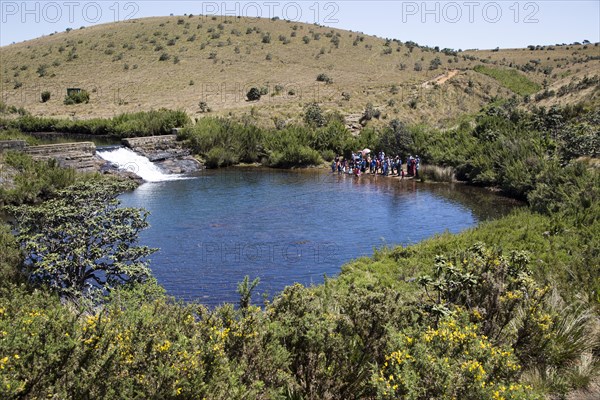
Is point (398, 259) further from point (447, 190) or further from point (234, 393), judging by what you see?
point (447, 190)

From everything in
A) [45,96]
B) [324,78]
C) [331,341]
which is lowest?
[331,341]

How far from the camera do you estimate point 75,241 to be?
1339cm

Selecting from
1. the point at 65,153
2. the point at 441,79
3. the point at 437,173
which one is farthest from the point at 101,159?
the point at 441,79

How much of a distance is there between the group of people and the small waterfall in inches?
487

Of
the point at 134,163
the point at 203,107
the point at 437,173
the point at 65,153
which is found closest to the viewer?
the point at 65,153

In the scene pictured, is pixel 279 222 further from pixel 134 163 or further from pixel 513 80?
pixel 513 80

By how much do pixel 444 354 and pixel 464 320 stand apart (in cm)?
117

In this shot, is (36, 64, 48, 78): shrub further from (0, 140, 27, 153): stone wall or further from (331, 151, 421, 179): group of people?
(331, 151, 421, 179): group of people

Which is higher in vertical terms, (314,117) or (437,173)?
(314,117)

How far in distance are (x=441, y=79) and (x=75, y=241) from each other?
59.6m

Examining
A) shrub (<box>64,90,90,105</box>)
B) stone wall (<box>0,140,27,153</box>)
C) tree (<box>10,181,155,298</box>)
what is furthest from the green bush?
tree (<box>10,181,155,298</box>)

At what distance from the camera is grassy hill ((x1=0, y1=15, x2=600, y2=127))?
5803 cm

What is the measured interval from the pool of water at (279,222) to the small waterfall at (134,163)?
266cm

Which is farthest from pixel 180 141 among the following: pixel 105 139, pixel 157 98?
pixel 157 98
